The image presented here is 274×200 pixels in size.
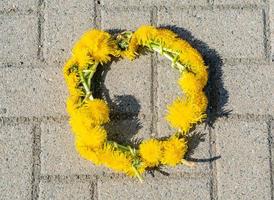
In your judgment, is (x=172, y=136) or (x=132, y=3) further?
(x=132, y=3)

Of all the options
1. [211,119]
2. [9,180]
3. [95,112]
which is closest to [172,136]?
[211,119]

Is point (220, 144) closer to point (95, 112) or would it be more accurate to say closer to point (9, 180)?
point (95, 112)

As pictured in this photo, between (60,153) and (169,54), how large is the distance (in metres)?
0.55

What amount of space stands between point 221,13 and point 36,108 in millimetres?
820

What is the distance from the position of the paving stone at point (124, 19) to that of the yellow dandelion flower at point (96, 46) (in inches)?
5.7

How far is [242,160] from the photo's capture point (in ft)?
7.01

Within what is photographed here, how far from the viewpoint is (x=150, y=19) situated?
88.7 inches

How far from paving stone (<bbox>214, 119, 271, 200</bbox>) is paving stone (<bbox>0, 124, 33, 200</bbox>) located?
2.34ft

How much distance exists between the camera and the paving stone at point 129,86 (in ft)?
7.11

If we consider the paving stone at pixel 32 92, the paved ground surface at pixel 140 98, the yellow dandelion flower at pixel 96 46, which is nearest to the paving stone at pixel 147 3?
the paved ground surface at pixel 140 98

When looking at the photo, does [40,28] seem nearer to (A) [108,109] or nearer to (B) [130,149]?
(A) [108,109]

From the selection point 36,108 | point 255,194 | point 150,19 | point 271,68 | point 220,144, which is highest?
point 150,19

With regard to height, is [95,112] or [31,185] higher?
[95,112]

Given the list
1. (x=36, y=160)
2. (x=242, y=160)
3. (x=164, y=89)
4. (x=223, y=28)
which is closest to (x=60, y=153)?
(x=36, y=160)
